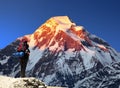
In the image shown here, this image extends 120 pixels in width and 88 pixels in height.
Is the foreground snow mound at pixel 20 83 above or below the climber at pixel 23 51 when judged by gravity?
below

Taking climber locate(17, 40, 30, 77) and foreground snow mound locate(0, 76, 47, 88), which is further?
climber locate(17, 40, 30, 77)

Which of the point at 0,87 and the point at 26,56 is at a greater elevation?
the point at 26,56

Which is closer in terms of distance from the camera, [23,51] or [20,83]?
[20,83]

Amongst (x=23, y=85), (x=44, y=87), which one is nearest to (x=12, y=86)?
(x=23, y=85)

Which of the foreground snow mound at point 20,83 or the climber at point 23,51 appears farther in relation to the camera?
the climber at point 23,51

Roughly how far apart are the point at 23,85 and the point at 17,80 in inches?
27.6

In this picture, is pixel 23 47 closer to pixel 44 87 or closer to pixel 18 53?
pixel 18 53

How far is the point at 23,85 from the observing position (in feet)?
92.4

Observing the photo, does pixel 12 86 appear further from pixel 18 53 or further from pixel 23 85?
pixel 18 53

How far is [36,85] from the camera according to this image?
2919 cm

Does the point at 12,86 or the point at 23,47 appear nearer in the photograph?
the point at 12,86

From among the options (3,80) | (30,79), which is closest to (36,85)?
(30,79)

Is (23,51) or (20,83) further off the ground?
(23,51)

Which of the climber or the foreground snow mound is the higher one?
the climber
